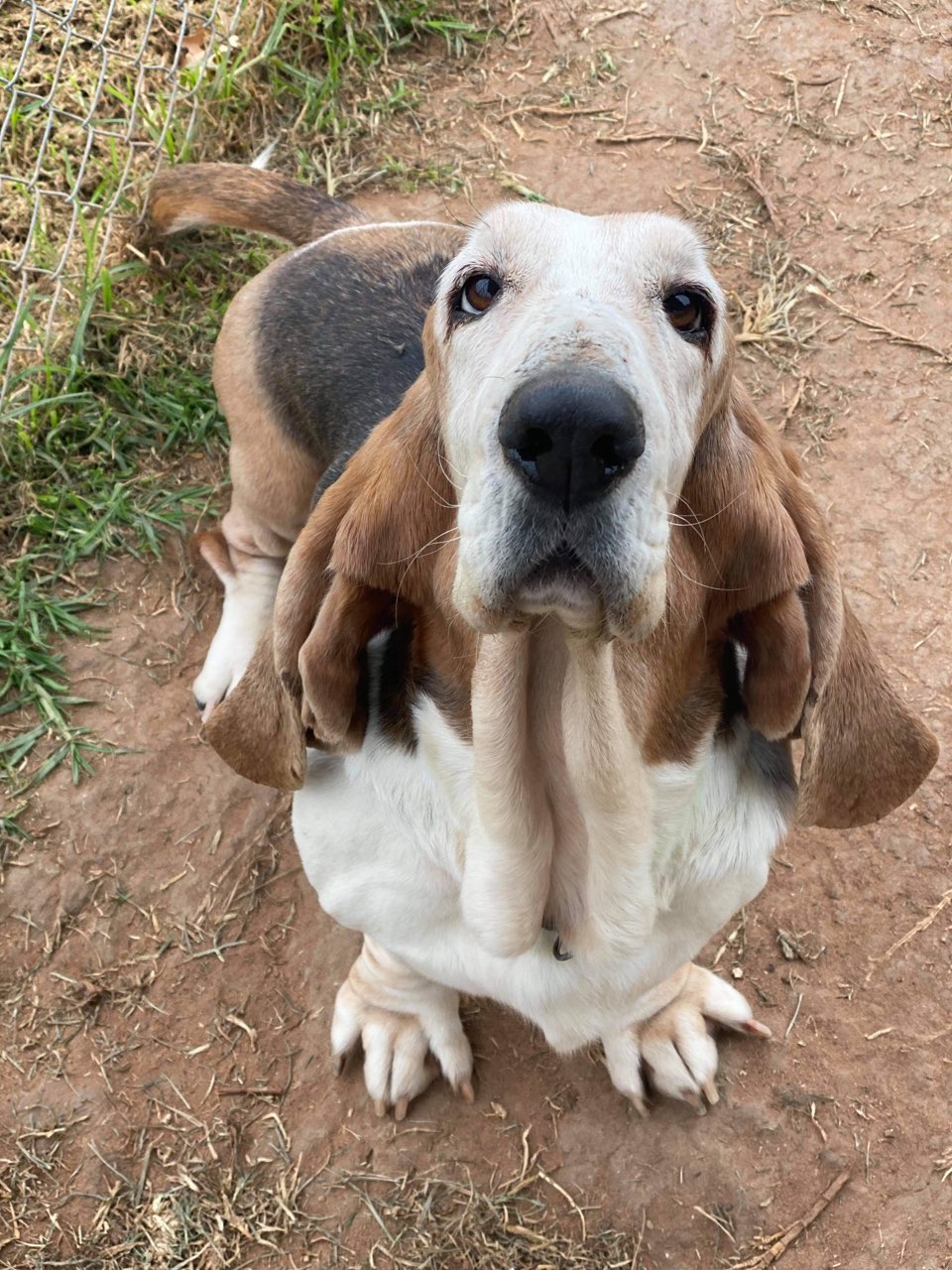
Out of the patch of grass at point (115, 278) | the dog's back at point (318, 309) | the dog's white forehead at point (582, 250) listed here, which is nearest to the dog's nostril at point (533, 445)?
the dog's white forehead at point (582, 250)

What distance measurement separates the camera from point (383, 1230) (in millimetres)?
3240

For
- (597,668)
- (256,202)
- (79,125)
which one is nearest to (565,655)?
(597,668)

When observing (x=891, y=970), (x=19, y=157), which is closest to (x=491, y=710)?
(x=891, y=970)

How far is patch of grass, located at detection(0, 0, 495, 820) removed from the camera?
4.39 metres

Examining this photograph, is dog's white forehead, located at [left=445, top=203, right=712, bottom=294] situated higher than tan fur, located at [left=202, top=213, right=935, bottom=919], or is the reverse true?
dog's white forehead, located at [left=445, top=203, right=712, bottom=294]

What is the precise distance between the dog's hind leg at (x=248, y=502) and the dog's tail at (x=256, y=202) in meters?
0.29

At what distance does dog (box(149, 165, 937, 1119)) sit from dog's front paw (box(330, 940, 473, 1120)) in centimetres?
41

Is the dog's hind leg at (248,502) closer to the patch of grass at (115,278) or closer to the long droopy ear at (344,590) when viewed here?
the patch of grass at (115,278)

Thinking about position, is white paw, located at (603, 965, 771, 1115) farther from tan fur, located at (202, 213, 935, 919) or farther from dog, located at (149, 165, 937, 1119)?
tan fur, located at (202, 213, 935, 919)

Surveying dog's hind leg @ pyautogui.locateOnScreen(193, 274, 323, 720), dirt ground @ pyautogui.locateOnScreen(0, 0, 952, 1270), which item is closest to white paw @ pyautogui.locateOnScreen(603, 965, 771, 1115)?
dirt ground @ pyautogui.locateOnScreen(0, 0, 952, 1270)

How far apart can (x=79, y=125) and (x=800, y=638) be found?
179 inches

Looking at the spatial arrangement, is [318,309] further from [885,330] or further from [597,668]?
[885,330]

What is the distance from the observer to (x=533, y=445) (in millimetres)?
1676

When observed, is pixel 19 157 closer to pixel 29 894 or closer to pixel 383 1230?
pixel 29 894
